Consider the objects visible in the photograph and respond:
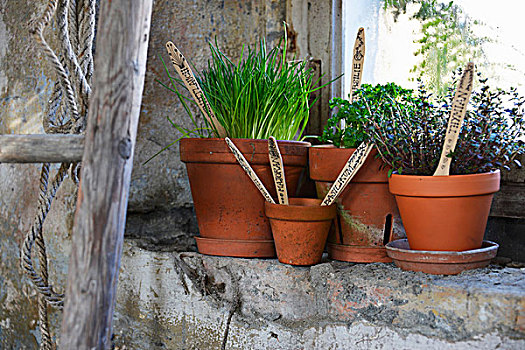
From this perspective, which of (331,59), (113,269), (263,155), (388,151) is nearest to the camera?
(113,269)

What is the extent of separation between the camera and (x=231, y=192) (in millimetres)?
1412

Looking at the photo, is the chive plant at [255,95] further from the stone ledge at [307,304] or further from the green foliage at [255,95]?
A: the stone ledge at [307,304]

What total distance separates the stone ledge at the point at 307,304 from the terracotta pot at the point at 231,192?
0.16 ft

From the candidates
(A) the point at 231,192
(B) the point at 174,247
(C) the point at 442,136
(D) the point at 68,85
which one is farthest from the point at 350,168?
(D) the point at 68,85

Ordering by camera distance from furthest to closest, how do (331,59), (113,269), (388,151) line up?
(331,59)
(388,151)
(113,269)

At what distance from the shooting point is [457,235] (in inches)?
45.6

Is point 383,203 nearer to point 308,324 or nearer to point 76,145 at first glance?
point 308,324

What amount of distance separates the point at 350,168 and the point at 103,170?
586mm

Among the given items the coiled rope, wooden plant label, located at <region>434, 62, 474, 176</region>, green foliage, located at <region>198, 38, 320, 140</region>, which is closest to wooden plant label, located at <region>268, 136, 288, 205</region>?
green foliage, located at <region>198, 38, 320, 140</region>

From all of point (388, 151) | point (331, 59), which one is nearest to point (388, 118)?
point (388, 151)

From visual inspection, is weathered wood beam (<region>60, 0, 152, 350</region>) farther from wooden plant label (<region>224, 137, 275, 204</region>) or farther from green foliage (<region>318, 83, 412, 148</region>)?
green foliage (<region>318, 83, 412, 148</region>)

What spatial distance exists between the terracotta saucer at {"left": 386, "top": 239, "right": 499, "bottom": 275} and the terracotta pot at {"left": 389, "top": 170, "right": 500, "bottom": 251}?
0.07 ft

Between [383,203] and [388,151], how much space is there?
158mm

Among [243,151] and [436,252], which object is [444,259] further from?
[243,151]
